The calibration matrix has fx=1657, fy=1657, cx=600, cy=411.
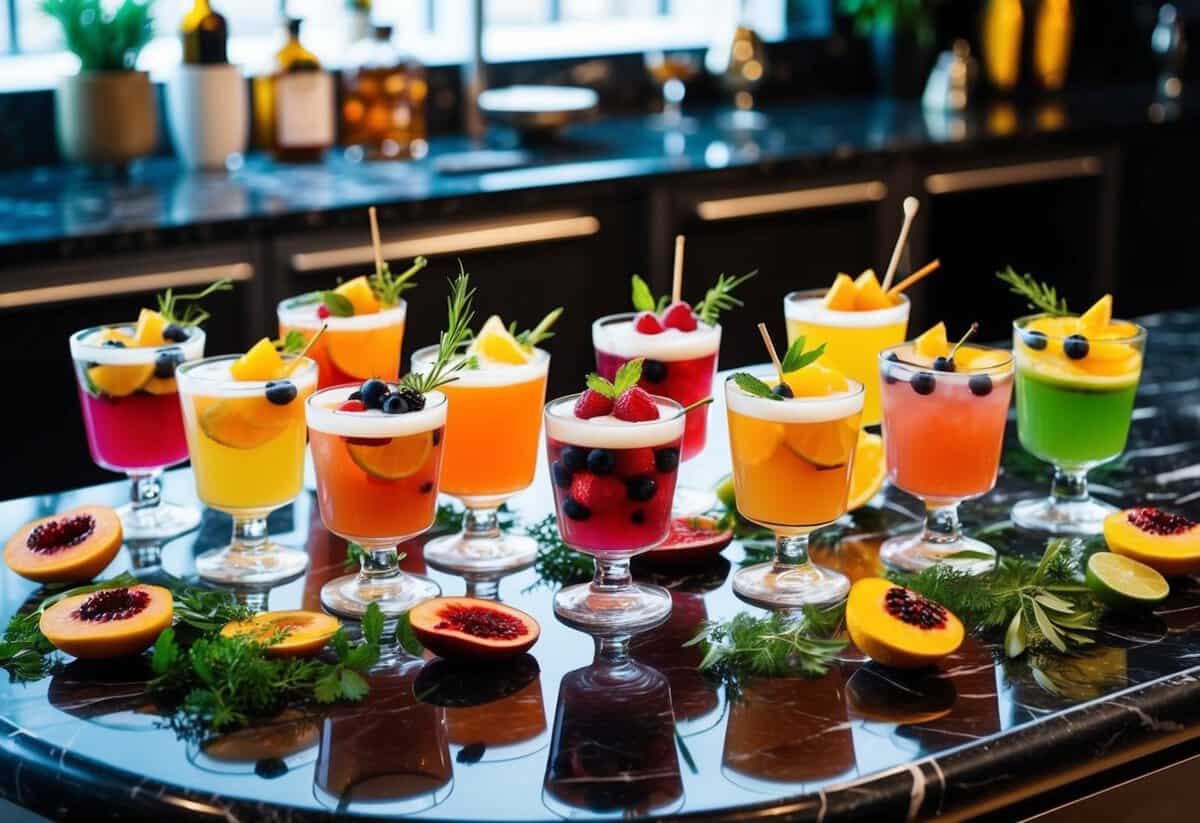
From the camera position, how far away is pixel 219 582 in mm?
1741

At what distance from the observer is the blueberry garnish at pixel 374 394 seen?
1.61 metres

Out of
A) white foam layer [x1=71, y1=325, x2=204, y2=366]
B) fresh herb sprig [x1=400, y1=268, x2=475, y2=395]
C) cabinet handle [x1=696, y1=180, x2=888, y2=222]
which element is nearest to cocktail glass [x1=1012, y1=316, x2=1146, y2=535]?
fresh herb sprig [x1=400, y1=268, x2=475, y2=395]

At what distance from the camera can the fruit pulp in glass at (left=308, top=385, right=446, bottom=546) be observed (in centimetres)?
161

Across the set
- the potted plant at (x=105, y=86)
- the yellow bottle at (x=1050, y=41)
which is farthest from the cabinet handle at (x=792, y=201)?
the yellow bottle at (x=1050, y=41)

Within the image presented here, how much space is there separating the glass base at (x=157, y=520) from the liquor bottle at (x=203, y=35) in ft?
6.89

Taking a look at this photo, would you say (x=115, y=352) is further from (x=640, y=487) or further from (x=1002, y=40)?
(x=1002, y=40)

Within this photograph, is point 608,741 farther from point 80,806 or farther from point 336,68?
point 336,68

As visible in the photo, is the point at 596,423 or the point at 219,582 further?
the point at 219,582

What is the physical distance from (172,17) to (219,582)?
9.91 ft

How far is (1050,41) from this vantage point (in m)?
5.43

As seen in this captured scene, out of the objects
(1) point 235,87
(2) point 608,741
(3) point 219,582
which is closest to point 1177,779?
(2) point 608,741

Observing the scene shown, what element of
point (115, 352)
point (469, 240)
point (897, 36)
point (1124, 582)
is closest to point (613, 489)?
point (1124, 582)

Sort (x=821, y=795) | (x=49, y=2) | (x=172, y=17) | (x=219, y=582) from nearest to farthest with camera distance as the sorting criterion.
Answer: (x=821, y=795) → (x=219, y=582) → (x=49, y=2) → (x=172, y=17)

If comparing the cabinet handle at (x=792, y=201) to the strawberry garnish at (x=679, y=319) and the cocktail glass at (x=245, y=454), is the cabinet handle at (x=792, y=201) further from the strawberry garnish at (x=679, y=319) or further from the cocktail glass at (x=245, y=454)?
the cocktail glass at (x=245, y=454)
